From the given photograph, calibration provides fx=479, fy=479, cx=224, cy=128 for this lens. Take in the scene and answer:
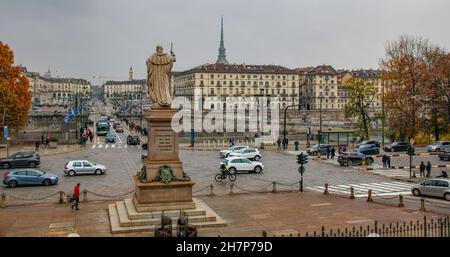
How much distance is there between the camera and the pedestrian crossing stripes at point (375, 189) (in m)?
27.3

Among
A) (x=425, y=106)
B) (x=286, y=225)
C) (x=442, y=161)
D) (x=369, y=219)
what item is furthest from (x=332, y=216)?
(x=425, y=106)

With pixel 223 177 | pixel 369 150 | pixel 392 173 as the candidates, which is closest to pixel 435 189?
pixel 392 173

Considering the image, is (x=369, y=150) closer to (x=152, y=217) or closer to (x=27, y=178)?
(x=27, y=178)

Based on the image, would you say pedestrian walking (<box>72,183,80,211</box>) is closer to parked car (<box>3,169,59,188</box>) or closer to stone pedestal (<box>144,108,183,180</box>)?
stone pedestal (<box>144,108,183,180</box>)

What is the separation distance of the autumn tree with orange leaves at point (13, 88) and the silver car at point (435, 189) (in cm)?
4007

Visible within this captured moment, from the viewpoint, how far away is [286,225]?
58.8ft

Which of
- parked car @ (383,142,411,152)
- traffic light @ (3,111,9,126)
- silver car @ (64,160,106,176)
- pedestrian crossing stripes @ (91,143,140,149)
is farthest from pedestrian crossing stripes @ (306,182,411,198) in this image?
pedestrian crossing stripes @ (91,143,140,149)

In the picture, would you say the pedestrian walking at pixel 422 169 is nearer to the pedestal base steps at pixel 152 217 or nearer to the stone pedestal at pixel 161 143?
the pedestal base steps at pixel 152 217

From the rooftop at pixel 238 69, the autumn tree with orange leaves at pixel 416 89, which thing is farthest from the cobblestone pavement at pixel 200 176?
the rooftop at pixel 238 69

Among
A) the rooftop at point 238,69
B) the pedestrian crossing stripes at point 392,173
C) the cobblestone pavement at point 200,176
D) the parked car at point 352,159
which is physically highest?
the rooftop at point 238,69

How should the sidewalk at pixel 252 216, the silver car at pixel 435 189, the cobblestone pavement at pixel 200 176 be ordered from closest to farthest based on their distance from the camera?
the sidewalk at pixel 252 216 < the silver car at pixel 435 189 < the cobblestone pavement at pixel 200 176

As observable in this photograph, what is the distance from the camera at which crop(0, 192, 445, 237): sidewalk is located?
17266 millimetres
